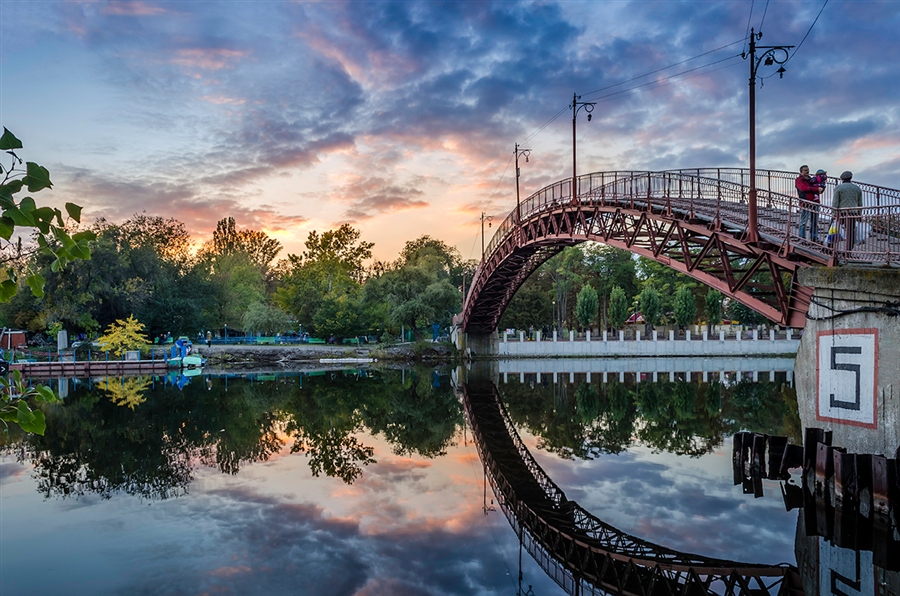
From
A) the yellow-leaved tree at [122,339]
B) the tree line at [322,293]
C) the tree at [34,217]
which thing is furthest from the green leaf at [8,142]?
the yellow-leaved tree at [122,339]

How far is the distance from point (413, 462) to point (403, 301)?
43.8 metres

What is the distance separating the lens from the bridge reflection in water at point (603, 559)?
29.2 feet

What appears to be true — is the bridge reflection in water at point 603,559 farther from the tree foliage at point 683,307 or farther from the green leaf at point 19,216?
the tree foliage at point 683,307

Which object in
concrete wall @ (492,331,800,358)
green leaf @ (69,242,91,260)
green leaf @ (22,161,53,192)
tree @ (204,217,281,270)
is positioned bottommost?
concrete wall @ (492,331,800,358)

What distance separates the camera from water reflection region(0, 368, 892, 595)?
9.69 m

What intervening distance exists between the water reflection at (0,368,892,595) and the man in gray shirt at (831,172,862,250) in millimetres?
6096

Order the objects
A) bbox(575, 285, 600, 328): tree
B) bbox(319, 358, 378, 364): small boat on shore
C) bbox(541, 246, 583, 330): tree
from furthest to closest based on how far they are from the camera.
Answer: bbox(541, 246, 583, 330): tree < bbox(575, 285, 600, 328): tree < bbox(319, 358, 378, 364): small boat on shore

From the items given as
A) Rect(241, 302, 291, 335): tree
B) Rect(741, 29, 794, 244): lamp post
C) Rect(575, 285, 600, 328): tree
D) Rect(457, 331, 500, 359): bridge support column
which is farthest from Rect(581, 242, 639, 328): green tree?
Rect(741, 29, 794, 244): lamp post

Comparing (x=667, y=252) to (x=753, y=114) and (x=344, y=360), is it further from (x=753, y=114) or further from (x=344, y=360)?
(x=344, y=360)

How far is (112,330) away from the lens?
52.2 meters

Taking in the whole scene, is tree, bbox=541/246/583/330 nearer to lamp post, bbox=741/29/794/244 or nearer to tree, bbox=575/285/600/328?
tree, bbox=575/285/600/328

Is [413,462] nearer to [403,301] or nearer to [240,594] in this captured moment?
[240,594]

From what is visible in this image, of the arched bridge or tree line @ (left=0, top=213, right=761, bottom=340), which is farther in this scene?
tree line @ (left=0, top=213, right=761, bottom=340)

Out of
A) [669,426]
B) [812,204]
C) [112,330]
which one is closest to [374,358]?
[112,330]
